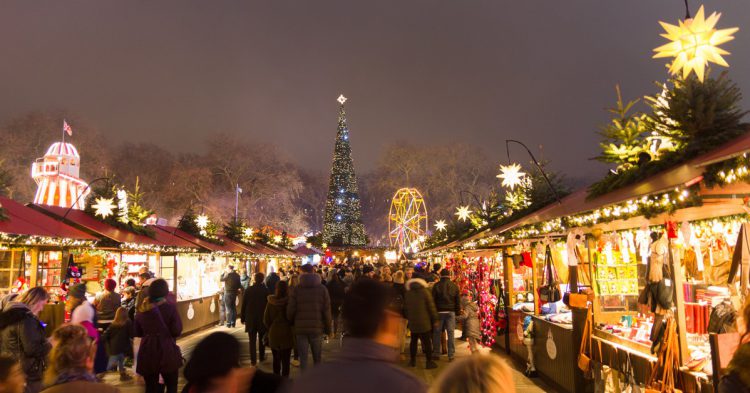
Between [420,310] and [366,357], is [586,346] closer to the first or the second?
[420,310]

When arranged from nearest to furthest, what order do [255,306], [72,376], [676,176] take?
1. [72,376]
2. [676,176]
3. [255,306]

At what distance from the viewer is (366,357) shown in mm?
2113

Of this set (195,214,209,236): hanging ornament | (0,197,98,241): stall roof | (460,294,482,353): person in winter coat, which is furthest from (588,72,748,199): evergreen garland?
(195,214,209,236): hanging ornament

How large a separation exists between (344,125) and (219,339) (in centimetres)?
5917

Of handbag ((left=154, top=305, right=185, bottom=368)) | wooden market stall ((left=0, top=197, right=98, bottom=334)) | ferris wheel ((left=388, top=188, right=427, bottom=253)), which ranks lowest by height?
handbag ((left=154, top=305, right=185, bottom=368))

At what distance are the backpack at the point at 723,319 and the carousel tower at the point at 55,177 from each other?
31.6 metres

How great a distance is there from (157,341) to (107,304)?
502cm

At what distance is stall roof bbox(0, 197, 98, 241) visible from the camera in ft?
31.9

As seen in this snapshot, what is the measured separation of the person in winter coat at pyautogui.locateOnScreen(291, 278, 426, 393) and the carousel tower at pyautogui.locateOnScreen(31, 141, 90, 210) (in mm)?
32211

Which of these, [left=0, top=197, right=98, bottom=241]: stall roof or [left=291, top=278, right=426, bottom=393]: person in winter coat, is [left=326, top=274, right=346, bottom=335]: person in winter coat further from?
[left=291, top=278, right=426, bottom=393]: person in winter coat

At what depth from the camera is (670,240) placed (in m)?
5.74

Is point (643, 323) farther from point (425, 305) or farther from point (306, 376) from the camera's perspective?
point (306, 376)

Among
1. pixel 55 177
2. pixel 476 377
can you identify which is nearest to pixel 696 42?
pixel 476 377

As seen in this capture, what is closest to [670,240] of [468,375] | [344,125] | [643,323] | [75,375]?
[643,323]
